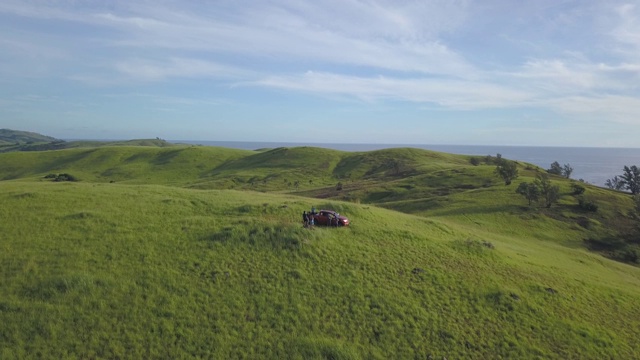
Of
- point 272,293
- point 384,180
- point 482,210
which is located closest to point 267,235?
point 272,293

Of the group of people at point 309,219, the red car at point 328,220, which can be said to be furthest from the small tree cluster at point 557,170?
the group of people at point 309,219

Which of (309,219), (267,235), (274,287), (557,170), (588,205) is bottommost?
(274,287)

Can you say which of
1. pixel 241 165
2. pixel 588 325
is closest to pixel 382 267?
pixel 588 325

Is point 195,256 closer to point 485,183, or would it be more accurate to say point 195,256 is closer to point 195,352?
point 195,352

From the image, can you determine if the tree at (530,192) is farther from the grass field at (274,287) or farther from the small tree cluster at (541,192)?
the grass field at (274,287)

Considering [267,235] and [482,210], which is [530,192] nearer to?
[482,210]
